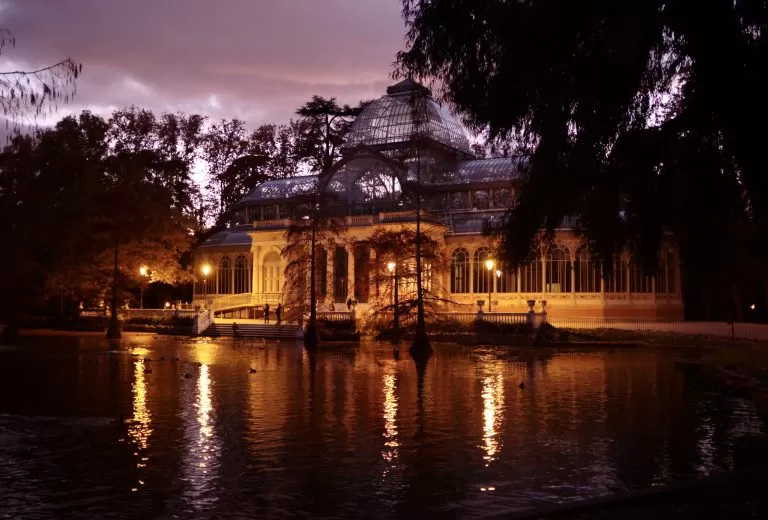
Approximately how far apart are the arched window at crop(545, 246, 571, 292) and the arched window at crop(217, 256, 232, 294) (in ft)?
84.2

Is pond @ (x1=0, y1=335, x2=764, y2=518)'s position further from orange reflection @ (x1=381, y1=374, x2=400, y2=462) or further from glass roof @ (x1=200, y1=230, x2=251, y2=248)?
glass roof @ (x1=200, y1=230, x2=251, y2=248)

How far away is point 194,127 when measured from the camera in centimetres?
7525

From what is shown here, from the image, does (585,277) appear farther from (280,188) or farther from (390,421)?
(390,421)

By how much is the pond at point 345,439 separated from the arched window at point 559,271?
89.1ft

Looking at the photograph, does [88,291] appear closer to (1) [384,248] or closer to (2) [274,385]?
(1) [384,248]

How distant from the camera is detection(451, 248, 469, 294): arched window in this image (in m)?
55.0

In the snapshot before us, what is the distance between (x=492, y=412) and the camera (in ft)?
52.7

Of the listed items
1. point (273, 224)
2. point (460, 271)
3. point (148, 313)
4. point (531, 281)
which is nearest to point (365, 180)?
point (273, 224)

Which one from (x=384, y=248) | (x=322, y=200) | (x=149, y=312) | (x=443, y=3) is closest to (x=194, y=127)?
(x=149, y=312)

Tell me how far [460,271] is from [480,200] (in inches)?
268

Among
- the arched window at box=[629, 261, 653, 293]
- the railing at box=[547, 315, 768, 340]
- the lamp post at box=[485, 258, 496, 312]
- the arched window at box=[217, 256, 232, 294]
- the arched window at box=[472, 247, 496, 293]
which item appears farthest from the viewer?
the arched window at box=[217, 256, 232, 294]

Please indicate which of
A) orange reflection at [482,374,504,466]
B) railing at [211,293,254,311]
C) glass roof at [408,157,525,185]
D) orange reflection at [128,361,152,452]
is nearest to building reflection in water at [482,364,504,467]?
orange reflection at [482,374,504,466]

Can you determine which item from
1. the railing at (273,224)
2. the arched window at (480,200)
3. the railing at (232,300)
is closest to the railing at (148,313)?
the railing at (232,300)

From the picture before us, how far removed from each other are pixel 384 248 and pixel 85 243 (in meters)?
19.5
